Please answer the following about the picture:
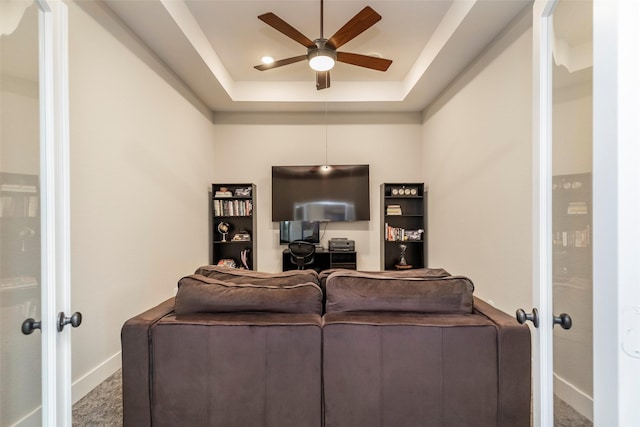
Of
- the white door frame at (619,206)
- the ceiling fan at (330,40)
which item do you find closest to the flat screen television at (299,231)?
the ceiling fan at (330,40)

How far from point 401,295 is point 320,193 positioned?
326 cm

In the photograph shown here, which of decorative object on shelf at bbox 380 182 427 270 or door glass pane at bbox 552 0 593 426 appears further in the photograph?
decorative object on shelf at bbox 380 182 427 270

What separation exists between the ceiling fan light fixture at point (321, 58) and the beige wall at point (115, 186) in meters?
1.59

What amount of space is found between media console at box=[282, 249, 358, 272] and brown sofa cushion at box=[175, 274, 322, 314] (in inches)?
121

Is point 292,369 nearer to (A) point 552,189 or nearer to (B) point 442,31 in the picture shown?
(A) point 552,189

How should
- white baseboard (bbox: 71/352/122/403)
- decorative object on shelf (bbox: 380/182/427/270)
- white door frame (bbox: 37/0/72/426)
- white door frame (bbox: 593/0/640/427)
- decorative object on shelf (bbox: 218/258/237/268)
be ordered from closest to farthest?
white door frame (bbox: 593/0/640/427) → white door frame (bbox: 37/0/72/426) → white baseboard (bbox: 71/352/122/403) → decorative object on shelf (bbox: 218/258/237/268) → decorative object on shelf (bbox: 380/182/427/270)

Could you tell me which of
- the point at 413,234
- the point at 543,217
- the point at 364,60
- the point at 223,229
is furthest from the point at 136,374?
the point at 413,234

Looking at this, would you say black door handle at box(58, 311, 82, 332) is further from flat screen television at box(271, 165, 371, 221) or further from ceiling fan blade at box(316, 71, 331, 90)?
flat screen television at box(271, 165, 371, 221)

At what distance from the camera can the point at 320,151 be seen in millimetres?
4887

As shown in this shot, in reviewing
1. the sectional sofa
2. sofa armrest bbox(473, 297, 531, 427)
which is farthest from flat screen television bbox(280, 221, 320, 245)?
sofa armrest bbox(473, 297, 531, 427)

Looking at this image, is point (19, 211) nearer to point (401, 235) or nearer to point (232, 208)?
point (232, 208)

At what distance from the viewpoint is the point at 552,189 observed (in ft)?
3.27

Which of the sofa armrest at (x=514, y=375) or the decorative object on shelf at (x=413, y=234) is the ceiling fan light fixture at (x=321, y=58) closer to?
the sofa armrest at (x=514, y=375)

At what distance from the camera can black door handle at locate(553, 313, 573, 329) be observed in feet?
2.99
